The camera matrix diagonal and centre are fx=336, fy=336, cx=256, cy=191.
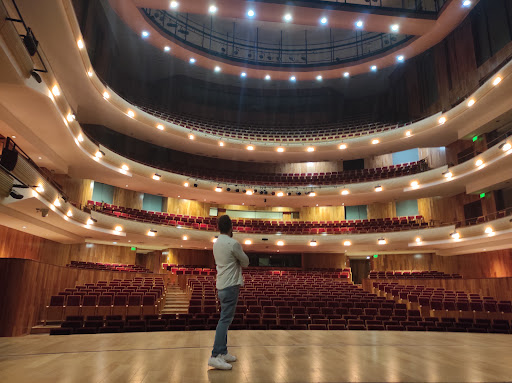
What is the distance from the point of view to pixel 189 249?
60.1 feet

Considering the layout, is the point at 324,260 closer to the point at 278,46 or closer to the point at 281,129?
the point at 281,129

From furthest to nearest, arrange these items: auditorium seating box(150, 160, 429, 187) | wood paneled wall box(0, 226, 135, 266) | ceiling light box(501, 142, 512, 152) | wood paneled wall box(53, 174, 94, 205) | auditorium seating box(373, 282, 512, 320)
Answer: auditorium seating box(150, 160, 429, 187) → wood paneled wall box(53, 174, 94, 205) → ceiling light box(501, 142, 512, 152) → wood paneled wall box(0, 226, 135, 266) → auditorium seating box(373, 282, 512, 320)

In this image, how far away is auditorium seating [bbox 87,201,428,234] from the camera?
15734mm

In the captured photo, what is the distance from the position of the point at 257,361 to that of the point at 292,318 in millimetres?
5303

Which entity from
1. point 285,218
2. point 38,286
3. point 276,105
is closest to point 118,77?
point 276,105

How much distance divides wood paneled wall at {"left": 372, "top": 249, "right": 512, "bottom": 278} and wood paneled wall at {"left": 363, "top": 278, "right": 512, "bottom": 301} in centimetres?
160

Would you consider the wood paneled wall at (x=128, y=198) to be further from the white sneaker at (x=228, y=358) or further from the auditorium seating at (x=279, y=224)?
the white sneaker at (x=228, y=358)

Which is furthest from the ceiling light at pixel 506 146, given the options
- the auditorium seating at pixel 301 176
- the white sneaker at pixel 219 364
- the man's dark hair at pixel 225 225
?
the white sneaker at pixel 219 364

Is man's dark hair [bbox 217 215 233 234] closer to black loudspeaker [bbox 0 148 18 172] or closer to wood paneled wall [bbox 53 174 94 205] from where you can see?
black loudspeaker [bbox 0 148 18 172]

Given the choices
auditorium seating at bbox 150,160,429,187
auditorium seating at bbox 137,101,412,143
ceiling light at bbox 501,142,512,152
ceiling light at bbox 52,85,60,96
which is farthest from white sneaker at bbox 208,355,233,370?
auditorium seating at bbox 137,101,412,143

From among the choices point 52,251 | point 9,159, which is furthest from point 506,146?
point 52,251

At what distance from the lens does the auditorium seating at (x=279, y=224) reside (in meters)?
15.7

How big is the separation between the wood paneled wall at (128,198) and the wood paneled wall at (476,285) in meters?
12.1

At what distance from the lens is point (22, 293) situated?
583cm
